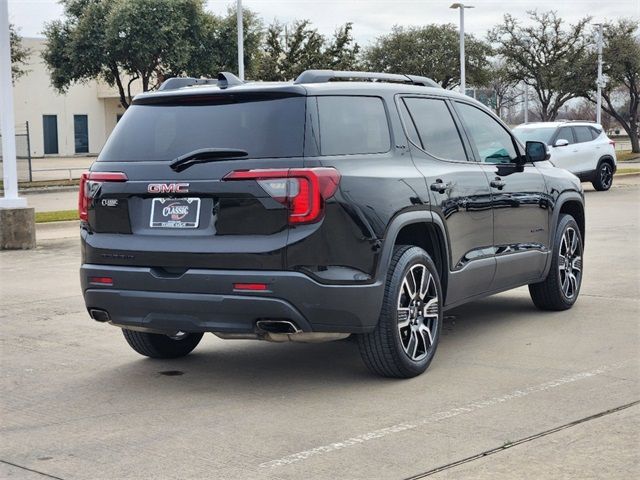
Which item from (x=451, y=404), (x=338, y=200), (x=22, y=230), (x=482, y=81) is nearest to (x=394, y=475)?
(x=451, y=404)

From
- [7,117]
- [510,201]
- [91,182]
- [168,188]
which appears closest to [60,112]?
[7,117]

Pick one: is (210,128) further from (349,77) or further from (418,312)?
(418,312)

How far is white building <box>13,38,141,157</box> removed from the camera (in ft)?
218

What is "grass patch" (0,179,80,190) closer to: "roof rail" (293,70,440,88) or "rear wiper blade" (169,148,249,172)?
"roof rail" (293,70,440,88)

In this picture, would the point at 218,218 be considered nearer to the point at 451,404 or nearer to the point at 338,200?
the point at 338,200

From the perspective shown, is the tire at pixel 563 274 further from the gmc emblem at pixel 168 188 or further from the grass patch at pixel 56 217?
the grass patch at pixel 56 217

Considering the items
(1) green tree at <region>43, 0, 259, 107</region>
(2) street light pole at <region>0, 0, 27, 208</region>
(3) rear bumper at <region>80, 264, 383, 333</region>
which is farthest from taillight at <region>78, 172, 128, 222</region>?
(1) green tree at <region>43, 0, 259, 107</region>

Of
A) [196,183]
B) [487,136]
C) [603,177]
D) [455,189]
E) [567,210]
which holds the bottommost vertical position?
[603,177]

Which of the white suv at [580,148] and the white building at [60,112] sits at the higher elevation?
the white building at [60,112]

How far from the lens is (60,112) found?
68.1 m

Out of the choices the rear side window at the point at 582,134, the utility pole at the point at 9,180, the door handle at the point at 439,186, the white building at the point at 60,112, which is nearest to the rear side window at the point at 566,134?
the rear side window at the point at 582,134

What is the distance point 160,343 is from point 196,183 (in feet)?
5.15

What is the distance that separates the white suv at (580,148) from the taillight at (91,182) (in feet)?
59.8

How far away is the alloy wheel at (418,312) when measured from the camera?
6.47 m
